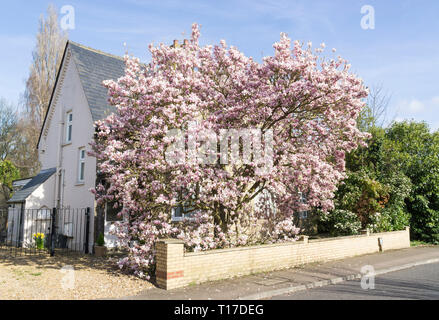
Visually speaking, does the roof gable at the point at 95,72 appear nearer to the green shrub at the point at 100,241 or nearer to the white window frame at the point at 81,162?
the white window frame at the point at 81,162

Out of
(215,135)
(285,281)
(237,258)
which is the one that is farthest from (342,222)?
(215,135)

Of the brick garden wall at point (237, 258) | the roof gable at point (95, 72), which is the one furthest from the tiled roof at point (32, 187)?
the brick garden wall at point (237, 258)

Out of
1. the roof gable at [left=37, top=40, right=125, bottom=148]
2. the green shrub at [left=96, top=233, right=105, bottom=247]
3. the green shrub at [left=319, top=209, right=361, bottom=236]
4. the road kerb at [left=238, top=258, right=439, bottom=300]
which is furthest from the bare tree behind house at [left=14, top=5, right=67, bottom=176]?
the road kerb at [left=238, top=258, right=439, bottom=300]

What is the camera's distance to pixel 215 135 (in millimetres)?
9977

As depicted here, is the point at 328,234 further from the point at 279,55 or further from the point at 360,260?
the point at 279,55

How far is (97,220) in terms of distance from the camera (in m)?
14.4

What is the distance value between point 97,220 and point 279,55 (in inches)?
375

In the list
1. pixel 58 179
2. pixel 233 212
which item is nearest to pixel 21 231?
pixel 58 179

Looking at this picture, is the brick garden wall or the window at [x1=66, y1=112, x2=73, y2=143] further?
the window at [x1=66, y1=112, x2=73, y2=143]

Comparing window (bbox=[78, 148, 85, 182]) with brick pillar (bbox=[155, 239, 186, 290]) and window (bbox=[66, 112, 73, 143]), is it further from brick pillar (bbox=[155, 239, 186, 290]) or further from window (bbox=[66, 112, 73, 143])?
brick pillar (bbox=[155, 239, 186, 290])

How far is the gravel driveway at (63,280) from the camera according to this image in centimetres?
785

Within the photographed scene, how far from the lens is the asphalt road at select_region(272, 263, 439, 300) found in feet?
26.5

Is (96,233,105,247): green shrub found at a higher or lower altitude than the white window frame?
lower

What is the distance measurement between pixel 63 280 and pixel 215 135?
548 cm
